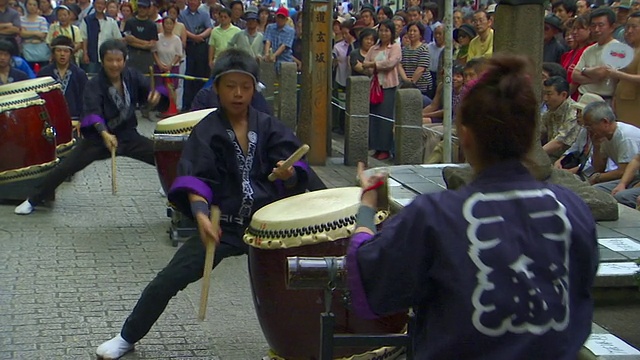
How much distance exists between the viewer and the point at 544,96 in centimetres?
767

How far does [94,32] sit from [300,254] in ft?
39.6

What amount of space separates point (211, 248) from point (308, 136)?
665cm

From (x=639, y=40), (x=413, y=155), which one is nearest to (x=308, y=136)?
(x=413, y=155)

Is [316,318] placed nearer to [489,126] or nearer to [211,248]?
[211,248]

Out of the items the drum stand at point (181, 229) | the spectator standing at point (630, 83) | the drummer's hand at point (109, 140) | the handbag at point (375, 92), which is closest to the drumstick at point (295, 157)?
the drum stand at point (181, 229)

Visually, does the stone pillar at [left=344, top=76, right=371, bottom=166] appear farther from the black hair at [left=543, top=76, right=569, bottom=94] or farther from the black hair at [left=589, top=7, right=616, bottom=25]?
the black hair at [left=543, top=76, right=569, bottom=94]

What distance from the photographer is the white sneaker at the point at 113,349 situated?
4.83 m

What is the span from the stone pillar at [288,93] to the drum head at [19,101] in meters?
4.03

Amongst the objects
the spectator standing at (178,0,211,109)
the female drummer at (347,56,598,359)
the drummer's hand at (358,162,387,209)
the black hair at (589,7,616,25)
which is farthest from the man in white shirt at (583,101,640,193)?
the spectator standing at (178,0,211,109)

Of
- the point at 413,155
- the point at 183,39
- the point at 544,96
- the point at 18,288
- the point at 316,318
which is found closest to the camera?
the point at 316,318

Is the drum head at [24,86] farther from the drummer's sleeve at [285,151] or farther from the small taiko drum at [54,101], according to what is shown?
the drummer's sleeve at [285,151]

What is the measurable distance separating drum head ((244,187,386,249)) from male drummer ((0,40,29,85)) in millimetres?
5884

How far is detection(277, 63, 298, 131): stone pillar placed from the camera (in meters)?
12.0

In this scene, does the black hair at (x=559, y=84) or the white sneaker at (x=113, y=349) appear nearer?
the white sneaker at (x=113, y=349)
